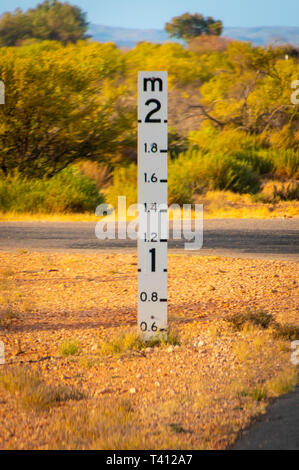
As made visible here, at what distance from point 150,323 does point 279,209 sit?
45.2ft

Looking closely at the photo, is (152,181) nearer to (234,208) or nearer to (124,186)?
(234,208)

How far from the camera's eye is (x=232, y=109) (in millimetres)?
32125

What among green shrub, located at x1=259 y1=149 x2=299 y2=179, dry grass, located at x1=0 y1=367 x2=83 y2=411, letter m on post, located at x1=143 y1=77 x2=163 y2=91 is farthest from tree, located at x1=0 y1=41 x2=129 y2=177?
dry grass, located at x1=0 y1=367 x2=83 y2=411

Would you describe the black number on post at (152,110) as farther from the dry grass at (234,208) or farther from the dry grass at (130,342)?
the dry grass at (234,208)

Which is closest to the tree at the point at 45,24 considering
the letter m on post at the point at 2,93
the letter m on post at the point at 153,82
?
the letter m on post at the point at 2,93

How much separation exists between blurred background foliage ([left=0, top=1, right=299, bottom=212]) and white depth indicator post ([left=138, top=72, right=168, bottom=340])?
12192 millimetres

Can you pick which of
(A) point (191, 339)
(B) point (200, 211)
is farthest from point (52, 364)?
(B) point (200, 211)

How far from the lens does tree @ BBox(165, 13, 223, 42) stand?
75.6m

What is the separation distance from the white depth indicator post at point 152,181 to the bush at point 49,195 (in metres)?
12.1

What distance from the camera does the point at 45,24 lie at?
4728 centimetres

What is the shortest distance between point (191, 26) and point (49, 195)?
62027 mm

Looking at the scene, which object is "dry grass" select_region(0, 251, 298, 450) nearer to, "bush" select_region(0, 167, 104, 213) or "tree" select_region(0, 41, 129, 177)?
"bush" select_region(0, 167, 104, 213)
